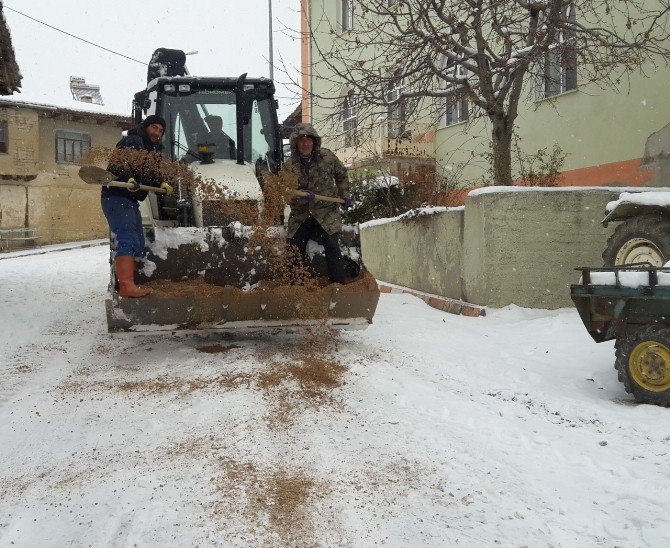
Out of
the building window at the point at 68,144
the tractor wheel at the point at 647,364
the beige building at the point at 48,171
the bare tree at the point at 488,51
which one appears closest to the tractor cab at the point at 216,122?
the bare tree at the point at 488,51

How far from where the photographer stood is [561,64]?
32.1 ft

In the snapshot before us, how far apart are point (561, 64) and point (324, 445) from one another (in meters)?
8.39

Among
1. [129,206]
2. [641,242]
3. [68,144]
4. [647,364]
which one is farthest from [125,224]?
[68,144]

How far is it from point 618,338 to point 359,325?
7.35 ft

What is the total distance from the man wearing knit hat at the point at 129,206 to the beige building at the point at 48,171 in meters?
23.9

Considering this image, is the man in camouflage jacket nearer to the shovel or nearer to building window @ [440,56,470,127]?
the shovel

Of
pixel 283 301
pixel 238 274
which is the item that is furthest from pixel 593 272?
pixel 238 274

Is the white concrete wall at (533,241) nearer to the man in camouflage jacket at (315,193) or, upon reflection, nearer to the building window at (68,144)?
the man in camouflage jacket at (315,193)

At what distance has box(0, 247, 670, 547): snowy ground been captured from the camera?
2707 mm

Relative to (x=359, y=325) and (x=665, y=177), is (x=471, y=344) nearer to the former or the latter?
(x=359, y=325)

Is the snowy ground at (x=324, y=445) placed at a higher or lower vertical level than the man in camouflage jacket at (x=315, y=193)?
lower

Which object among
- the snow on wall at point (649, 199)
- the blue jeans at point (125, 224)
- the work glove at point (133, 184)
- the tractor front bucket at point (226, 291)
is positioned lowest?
the tractor front bucket at point (226, 291)

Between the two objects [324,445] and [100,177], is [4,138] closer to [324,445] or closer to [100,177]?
[100,177]

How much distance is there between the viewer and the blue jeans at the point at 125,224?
18.1 feet
